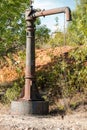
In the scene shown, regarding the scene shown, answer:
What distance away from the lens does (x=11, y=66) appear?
13648mm

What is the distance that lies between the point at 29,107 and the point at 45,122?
57.0 inches

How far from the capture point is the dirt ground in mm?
8273

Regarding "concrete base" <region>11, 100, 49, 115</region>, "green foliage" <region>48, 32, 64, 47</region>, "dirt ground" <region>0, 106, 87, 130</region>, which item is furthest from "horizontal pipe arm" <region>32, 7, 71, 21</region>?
"dirt ground" <region>0, 106, 87, 130</region>

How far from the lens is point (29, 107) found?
33.5 ft

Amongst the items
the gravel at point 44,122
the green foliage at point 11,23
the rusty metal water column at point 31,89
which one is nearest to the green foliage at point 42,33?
the green foliage at point 11,23

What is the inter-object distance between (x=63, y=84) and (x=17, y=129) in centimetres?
344

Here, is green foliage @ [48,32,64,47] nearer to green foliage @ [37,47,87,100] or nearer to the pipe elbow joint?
green foliage @ [37,47,87,100]

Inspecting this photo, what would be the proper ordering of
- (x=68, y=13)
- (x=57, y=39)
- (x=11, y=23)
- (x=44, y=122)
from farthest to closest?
(x=11, y=23) < (x=57, y=39) < (x=68, y=13) < (x=44, y=122)

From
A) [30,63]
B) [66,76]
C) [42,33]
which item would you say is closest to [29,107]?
[30,63]

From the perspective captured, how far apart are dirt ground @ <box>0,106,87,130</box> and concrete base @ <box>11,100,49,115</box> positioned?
0.71ft

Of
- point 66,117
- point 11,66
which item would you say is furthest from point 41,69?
point 66,117

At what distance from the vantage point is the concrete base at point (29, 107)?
33.4ft

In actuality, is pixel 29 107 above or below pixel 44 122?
above

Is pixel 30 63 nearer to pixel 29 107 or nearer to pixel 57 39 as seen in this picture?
pixel 29 107
